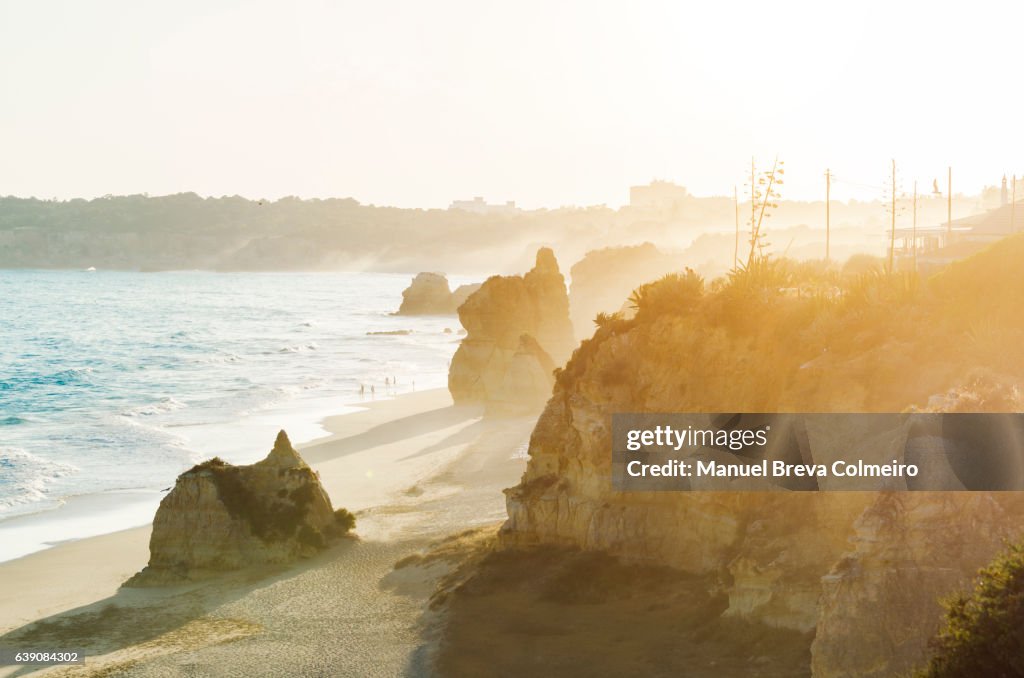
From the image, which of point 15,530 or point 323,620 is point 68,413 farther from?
point 323,620

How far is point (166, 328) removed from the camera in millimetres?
122938

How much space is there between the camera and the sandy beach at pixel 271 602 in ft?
71.4

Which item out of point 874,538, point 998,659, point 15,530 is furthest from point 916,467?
point 15,530

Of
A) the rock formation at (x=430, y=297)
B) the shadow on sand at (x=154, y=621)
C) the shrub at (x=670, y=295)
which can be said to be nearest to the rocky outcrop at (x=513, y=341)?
the shadow on sand at (x=154, y=621)

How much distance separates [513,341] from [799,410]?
121ft

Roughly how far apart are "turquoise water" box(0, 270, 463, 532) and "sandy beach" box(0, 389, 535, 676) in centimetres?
861

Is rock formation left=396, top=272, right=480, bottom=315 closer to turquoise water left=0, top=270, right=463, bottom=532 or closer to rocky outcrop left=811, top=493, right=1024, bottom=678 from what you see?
turquoise water left=0, top=270, right=463, bottom=532

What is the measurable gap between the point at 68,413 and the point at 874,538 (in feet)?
172

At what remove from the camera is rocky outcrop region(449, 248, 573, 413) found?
176 ft

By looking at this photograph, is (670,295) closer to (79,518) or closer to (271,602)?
(271,602)

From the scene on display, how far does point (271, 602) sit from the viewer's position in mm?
25375

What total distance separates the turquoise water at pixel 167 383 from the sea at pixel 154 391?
12 centimetres

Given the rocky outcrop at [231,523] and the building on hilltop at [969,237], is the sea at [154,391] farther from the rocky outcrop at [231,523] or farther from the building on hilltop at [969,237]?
the building on hilltop at [969,237]

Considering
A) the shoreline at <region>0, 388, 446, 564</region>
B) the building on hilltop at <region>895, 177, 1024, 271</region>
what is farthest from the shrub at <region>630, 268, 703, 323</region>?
the building on hilltop at <region>895, 177, 1024, 271</region>
